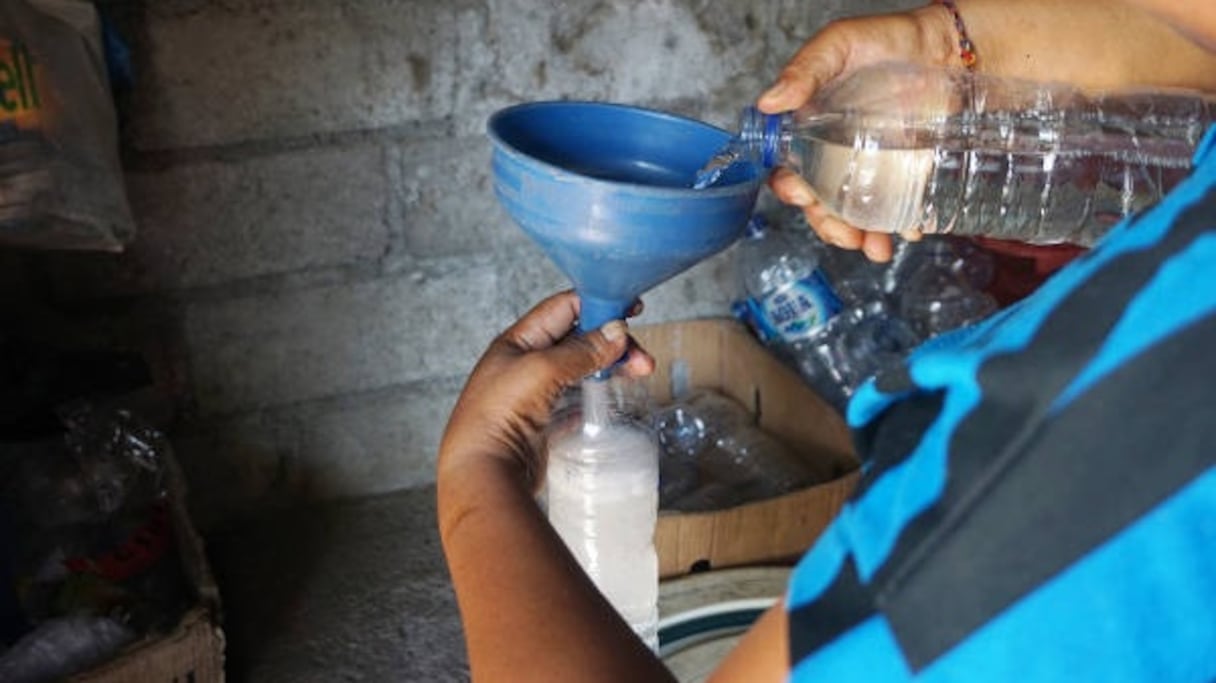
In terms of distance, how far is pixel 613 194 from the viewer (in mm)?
907

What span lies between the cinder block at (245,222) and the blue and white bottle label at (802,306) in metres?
0.69

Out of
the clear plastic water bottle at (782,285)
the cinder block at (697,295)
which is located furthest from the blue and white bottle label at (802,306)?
A: the cinder block at (697,295)

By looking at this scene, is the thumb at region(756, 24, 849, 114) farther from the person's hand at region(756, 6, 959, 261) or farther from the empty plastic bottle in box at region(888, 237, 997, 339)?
the empty plastic bottle in box at region(888, 237, 997, 339)

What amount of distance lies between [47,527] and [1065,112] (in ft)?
4.49

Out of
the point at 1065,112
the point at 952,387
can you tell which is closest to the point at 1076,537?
the point at 952,387

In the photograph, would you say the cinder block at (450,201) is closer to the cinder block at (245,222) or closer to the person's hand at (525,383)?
the cinder block at (245,222)

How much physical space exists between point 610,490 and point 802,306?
853mm

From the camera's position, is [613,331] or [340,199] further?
[340,199]

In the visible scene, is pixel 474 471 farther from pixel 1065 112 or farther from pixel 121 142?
pixel 121 142

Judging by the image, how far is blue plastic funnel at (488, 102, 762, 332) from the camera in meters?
0.92

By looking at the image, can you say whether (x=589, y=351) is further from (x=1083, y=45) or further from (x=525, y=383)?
(x=1083, y=45)

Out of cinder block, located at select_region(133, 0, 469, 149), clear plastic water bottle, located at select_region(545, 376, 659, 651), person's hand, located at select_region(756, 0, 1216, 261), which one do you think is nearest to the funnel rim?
person's hand, located at select_region(756, 0, 1216, 261)

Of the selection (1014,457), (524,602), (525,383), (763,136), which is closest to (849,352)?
(763,136)

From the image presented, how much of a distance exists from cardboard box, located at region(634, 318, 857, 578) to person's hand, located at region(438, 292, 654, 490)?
1.86 ft
